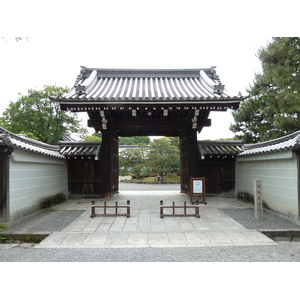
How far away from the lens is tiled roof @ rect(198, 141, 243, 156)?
30.0 ft

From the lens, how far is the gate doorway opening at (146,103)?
7266mm

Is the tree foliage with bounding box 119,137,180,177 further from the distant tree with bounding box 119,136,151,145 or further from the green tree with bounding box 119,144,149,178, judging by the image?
the distant tree with bounding box 119,136,151,145

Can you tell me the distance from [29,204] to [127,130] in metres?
4.74

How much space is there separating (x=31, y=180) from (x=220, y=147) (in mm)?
7277

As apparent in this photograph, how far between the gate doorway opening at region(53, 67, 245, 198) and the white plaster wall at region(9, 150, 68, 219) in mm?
1766

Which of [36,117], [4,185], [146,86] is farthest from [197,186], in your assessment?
[36,117]

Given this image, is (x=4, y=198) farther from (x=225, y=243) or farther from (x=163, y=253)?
(x=225, y=243)

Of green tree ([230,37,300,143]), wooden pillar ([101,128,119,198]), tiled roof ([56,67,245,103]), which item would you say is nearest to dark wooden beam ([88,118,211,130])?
wooden pillar ([101,128,119,198])

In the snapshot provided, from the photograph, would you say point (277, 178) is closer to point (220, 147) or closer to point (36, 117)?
point (220, 147)


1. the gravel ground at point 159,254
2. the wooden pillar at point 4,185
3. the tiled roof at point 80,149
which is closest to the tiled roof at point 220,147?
the tiled roof at point 80,149

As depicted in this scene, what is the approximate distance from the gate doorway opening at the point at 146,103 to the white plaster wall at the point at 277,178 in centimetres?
194

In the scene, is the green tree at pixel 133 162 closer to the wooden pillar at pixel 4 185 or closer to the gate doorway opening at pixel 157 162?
the gate doorway opening at pixel 157 162

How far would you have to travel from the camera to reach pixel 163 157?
17.7 m

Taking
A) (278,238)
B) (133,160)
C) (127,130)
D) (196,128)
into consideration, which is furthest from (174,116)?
(133,160)
